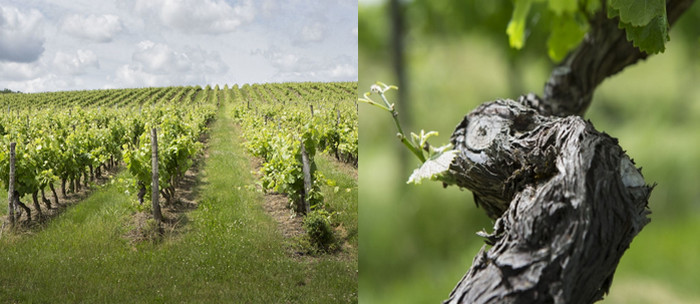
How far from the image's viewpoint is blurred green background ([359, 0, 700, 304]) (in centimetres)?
250

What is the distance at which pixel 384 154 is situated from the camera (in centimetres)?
276

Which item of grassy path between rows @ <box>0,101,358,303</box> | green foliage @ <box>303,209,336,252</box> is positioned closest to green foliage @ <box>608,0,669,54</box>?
grassy path between rows @ <box>0,101,358,303</box>

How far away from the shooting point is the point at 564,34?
73cm

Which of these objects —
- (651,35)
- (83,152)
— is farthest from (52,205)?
(651,35)

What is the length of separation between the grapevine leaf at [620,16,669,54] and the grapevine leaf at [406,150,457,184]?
198mm

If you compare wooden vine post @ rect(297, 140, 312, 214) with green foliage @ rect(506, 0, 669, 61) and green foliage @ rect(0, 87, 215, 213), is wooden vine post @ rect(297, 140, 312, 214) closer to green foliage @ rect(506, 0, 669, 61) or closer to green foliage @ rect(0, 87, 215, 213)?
green foliage @ rect(0, 87, 215, 213)

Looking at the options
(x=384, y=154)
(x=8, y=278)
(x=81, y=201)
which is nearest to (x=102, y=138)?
(x=81, y=201)

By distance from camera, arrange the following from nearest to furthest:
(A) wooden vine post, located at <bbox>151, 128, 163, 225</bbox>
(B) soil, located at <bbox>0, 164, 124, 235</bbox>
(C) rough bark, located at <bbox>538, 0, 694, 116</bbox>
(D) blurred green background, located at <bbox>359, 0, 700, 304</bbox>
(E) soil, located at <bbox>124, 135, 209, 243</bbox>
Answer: (C) rough bark, located at <bbox>538, 0, 694, 116</bbox>
(D) blurred green background, located at <bbox>359, 0, 700, 304</bbox>
(B) soil, located at <bbox>0, 164, 124, 235</bbox>
(E) soil, located at <bbox>124, 135, 209, 243</bbox>
(A) wooden vine post, located at <bbox>151, 128, 163, 225</bbox>

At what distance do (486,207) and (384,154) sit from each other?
2152 mm

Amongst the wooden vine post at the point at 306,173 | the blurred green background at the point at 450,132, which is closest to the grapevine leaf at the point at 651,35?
the blurred green background at the point at 450,132

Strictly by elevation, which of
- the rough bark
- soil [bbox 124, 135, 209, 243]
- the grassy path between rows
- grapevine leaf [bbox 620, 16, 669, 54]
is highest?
the rough bark

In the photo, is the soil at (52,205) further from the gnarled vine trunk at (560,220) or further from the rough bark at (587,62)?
the gnarled vine trunk at (560,220)

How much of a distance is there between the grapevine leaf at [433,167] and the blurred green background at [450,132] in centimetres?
175

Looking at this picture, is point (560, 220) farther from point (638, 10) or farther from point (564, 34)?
point (564, 34)
